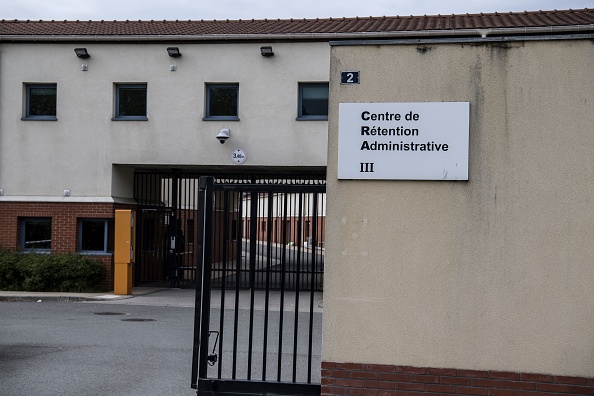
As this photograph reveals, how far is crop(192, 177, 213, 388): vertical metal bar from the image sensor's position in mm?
7086

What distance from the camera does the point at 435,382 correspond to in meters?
6.45

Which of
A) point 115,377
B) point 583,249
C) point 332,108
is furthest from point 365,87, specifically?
point 115,377

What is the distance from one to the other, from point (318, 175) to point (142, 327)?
328 inches

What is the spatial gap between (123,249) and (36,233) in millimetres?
3085

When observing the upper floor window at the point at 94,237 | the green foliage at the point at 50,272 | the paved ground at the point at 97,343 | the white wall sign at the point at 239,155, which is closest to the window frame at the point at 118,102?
the white wall sign at the point at 239,155

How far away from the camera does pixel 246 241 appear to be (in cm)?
→ 800

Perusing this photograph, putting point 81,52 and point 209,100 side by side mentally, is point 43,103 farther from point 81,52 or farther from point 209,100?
point 209,100

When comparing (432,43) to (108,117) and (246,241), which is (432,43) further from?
(108,117)

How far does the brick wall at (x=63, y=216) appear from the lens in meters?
21.0

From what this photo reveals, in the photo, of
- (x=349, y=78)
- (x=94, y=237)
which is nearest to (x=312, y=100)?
(x=94, y=237)

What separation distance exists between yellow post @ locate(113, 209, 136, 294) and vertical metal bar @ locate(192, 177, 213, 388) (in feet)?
42.2

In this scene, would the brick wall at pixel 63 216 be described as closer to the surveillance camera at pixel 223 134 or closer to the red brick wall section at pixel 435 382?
the surveillance camera at pixel 223 134

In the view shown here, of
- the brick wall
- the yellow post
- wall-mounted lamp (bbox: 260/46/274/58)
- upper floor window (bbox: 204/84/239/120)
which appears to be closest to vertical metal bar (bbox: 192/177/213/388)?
the yellow post

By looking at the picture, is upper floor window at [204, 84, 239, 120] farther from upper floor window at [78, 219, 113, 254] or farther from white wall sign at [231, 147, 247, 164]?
A: upper floor window at [78, 219, 113, 254]
